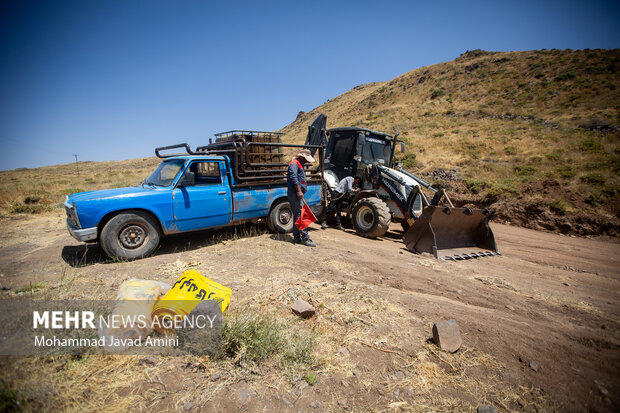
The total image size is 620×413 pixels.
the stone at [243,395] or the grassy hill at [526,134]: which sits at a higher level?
the grassy hill at [526,134]

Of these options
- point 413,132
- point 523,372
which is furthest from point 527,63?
point 523,372

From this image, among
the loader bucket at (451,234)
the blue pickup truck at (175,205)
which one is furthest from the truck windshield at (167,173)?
the loader bucket at (451,234)

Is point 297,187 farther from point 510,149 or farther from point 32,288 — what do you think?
point 510,149

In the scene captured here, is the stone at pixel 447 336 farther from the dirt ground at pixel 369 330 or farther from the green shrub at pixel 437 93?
the green shrub at pixel 437 93

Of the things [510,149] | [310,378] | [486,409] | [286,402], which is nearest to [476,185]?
[510,149]

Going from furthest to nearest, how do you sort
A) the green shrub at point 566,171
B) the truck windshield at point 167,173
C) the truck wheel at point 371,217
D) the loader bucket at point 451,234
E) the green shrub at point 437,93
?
the green shrub at point 437,93 < the green shrub at point 566,171 < the truck wheel at point 371,217 < the loader bucket at point 451,234 < the truck windshield at point 167,173

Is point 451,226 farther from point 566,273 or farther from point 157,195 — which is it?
point 157,195

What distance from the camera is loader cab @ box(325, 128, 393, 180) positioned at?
780 cm

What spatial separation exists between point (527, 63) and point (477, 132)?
81.5 feet

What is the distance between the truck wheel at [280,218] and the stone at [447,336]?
14.7 feet

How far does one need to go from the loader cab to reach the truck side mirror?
14.3 feet

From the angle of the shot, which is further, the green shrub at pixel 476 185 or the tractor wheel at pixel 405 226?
the green shrub at pixel 476 185

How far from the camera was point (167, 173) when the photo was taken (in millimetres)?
5387

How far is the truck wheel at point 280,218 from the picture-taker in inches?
259
